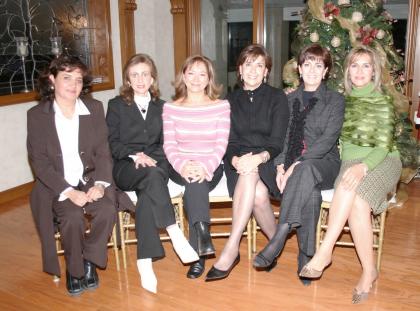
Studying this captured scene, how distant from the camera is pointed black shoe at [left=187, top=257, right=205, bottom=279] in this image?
8.20 feet

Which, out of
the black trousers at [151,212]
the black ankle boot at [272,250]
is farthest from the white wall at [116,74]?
the black ankle boot at [272,250]

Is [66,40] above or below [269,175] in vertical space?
above

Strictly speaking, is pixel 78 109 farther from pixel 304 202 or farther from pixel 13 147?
pixel 13 147

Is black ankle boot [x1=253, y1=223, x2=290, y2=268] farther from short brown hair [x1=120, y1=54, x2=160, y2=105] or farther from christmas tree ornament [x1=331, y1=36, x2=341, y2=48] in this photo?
christmas tree ornament [x1=331, y1=36, x2=341, y2=48]

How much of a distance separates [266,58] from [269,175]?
0.70 meters

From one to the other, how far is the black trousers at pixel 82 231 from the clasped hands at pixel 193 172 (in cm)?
44

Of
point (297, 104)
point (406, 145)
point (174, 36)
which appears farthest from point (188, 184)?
point (174, 36)

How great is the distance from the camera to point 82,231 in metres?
2.30

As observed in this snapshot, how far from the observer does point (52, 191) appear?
7.74ft

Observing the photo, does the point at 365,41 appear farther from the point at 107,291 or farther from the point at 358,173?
the point at 107,291

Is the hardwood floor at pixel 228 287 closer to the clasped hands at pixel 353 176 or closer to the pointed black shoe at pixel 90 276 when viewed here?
the pointed black shoe at pixel 90 276

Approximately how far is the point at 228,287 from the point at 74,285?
0.86 metres

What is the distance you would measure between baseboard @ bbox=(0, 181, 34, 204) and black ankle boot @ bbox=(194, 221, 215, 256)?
7.67 ft

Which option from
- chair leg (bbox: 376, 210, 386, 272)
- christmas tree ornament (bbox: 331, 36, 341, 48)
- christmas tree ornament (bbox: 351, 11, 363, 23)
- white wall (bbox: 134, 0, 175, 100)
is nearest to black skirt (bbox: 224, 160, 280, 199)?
chair leg (bbox: 376, 210, 386, 272)
